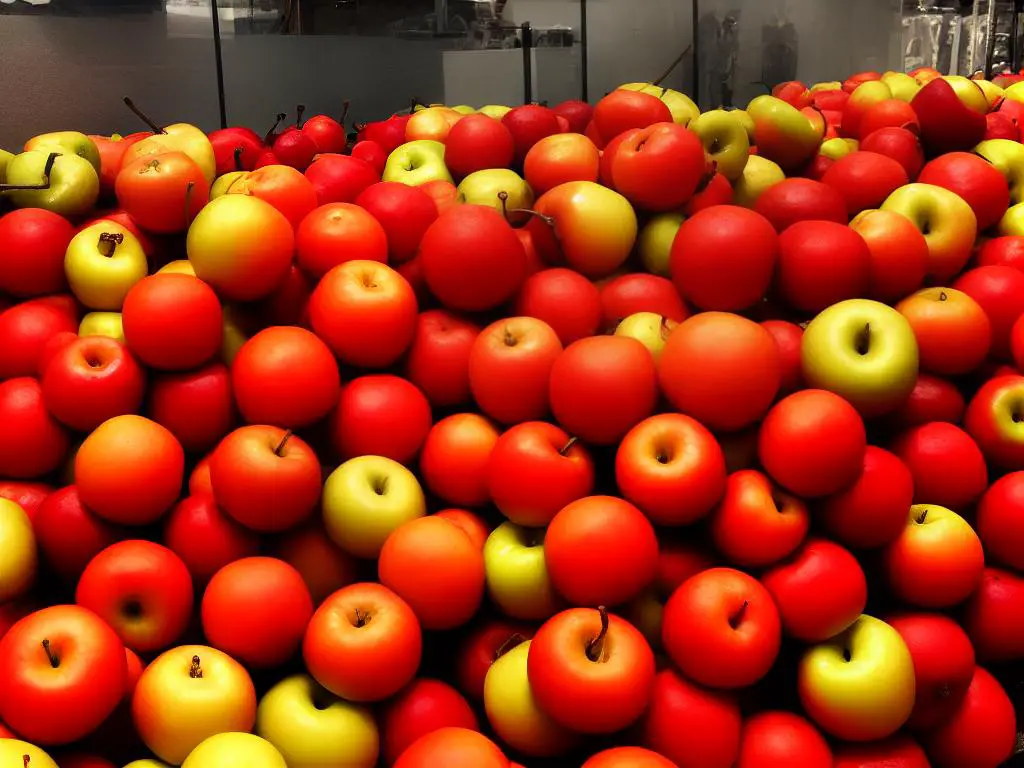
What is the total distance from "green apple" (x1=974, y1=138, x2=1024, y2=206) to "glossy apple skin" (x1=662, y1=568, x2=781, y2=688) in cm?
106

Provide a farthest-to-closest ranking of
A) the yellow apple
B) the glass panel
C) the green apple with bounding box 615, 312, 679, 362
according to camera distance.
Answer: the glass panel
the green apple with bounding box 615, 312, 679, 362
the yellow apple

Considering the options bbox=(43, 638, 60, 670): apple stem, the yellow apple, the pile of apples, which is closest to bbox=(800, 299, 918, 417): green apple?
the pile of apples

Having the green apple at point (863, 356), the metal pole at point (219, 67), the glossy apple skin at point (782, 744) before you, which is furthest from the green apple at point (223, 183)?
the metal pole at point (219, 67)

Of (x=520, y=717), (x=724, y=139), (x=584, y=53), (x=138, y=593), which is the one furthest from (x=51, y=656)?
(x=584, y=53)

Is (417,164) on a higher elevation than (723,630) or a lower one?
higher

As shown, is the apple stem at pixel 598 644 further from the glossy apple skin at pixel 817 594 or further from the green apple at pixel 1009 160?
the green apple at pixel 1009 160

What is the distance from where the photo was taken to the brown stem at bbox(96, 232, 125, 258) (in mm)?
1166

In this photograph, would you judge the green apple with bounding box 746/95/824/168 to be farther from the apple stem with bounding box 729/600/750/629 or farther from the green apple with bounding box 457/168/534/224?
the apple stem with bounding box 729/600/750/629

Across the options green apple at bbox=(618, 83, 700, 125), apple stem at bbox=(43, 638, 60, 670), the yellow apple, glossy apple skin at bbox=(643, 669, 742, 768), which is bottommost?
glossy apple skin at bbox=(643, 669, 742, 768)

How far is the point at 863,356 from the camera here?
3.42 ft

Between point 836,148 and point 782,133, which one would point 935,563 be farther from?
point 836,148

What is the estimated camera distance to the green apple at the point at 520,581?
0.97 m

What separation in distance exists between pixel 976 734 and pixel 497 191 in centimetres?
93

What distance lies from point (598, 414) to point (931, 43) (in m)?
4.56
